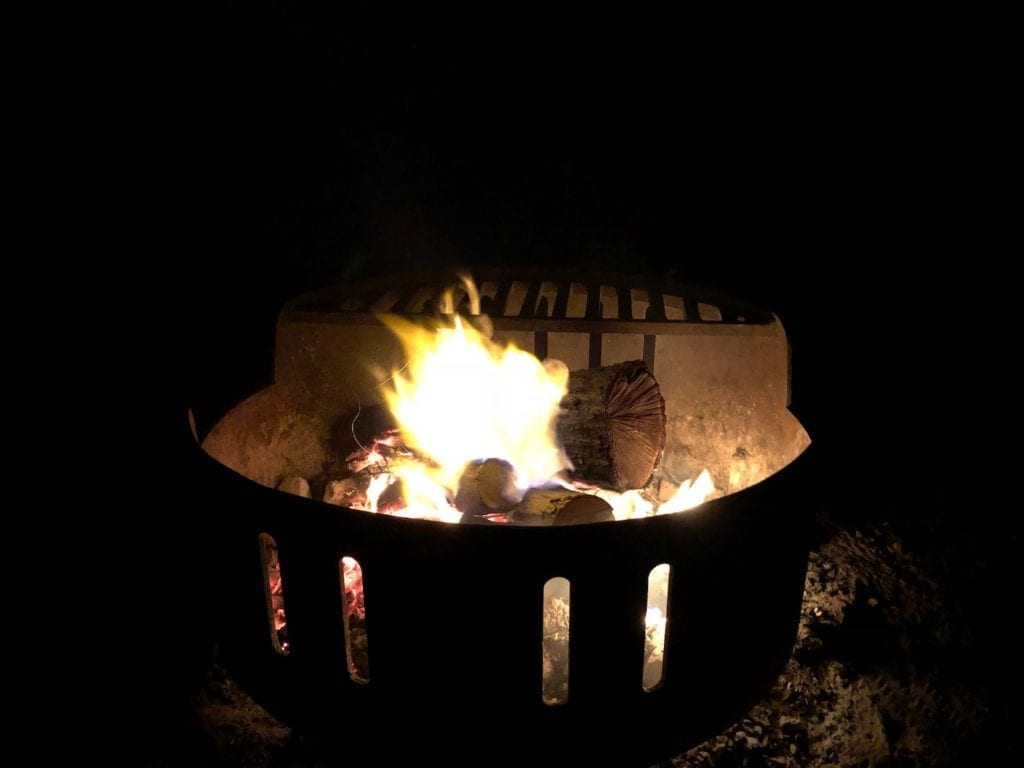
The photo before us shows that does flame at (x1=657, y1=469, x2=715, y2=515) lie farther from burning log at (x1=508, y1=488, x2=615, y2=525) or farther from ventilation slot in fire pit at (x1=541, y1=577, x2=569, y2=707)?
ventilation slot in fire pit at (x1=541, y1=577, x2=569, y2=707)

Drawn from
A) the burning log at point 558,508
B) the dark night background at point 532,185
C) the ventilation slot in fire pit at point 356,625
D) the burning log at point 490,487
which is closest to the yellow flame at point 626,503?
the burning log at point 558,508

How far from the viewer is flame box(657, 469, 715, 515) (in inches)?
85.3

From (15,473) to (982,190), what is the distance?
158 inches

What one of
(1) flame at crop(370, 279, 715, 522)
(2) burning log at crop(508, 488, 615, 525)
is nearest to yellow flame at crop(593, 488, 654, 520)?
(1) flame at crop(370, 279, 715, 522)

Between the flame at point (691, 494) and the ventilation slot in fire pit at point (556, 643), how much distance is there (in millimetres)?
483

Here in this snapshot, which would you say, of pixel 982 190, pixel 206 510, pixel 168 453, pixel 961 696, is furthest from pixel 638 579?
pixel 982 190

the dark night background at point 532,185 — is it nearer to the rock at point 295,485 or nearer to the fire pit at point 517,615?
the rock at point 295,485

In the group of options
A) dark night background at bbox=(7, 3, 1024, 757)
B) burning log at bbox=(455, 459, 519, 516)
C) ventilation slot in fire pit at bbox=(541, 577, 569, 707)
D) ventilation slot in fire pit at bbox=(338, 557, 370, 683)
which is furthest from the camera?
dark night background at bbox=(7, 3, 1024, 757)

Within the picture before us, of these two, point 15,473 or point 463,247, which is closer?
point 15,473

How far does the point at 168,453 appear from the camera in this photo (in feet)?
9.19

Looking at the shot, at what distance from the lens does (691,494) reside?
7.24 ft

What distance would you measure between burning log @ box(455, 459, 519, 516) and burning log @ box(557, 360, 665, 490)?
0.22 meters

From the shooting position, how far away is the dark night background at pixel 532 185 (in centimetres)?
269

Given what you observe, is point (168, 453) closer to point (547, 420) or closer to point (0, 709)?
point (0, 709)
